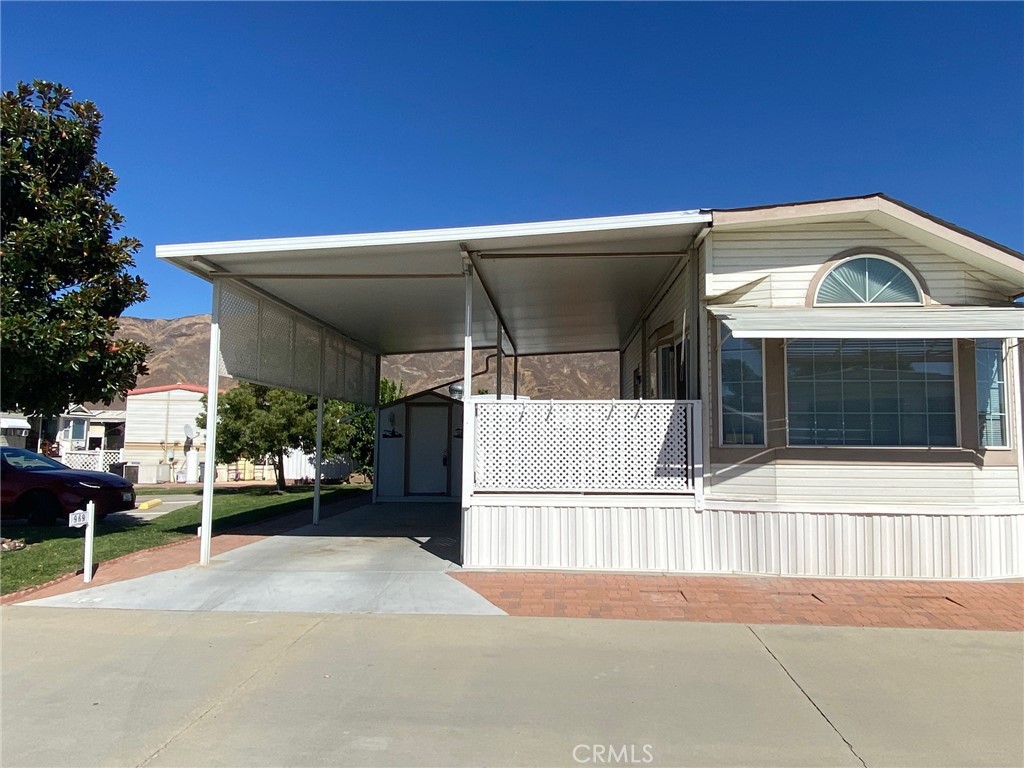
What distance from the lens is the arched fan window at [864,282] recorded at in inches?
297

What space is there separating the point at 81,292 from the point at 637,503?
7458 mm

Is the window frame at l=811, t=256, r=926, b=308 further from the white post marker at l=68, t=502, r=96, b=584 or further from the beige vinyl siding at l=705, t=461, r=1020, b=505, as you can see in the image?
the white post marker at l=68, t=502, r=96, b=584

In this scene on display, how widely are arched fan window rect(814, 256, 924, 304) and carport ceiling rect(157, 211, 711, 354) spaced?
5.35 ft

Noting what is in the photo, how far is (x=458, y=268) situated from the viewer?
8703 mm

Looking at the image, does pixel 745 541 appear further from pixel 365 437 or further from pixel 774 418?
pixel 365 437

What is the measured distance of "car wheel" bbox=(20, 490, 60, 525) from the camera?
1141 centimetres

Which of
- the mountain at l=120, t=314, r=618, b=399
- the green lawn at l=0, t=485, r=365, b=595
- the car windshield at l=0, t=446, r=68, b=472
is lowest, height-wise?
the green lawn at l=0, t=485, r=365, b=595

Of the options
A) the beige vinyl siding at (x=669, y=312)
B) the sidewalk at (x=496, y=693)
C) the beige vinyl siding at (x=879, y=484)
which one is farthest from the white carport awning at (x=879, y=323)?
the sidewalk at (x=496, y=693)

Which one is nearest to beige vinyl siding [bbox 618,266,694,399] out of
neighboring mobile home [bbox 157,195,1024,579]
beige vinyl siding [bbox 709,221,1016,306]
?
neighboring mobile home [bbox 157,195,1024,579]

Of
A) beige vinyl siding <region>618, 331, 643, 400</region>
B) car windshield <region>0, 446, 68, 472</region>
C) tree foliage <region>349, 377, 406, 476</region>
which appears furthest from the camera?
tree foliage <region>349, 377, 406, 476</region>

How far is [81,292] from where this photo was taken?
341 inches

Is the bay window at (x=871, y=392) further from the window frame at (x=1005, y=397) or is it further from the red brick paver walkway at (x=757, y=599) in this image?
the red brick paver walkway at (x=757, y=599)

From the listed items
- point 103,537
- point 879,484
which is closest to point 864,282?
point 879,484

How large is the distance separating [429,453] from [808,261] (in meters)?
10.5
